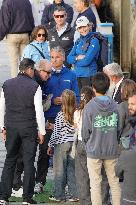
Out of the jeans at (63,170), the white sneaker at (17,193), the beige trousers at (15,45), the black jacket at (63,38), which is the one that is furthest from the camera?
the beige trousers at (15,45)

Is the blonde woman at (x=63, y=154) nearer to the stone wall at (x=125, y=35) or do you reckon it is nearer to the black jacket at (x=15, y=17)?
the black jacket at (x=15, y=17)

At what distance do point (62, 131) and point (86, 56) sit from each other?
2473 mm

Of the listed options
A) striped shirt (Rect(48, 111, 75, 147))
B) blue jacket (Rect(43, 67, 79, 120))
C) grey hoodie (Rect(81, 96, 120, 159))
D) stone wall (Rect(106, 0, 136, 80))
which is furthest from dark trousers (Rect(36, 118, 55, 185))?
stone wall (Rect(106, 0, 136, 80))

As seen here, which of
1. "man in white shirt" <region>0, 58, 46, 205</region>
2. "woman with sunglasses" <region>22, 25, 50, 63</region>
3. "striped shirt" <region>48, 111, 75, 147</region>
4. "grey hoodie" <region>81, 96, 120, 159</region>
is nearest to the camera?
"grey hoodie" <region>81, 96, 120, 159</region>

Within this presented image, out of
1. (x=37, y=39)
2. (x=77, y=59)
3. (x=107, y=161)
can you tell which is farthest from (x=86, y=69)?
(x=107, y=161)

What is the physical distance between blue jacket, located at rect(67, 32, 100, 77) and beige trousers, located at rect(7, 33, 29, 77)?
2.17 m

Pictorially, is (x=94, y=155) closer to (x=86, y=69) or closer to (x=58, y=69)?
(x=58, y=69)

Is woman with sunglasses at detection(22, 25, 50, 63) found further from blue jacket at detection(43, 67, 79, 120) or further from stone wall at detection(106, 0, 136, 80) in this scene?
stone wall at detection(106, 0, 136, 80)

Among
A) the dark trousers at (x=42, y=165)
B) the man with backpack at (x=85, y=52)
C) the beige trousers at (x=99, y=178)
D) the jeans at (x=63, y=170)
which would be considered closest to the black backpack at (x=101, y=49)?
the man with backpack at (x=85, y=52)

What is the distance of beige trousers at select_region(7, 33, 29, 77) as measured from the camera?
15.5 meters

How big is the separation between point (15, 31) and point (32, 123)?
16.5 feet

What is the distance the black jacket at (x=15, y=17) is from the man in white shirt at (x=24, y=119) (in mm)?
4751

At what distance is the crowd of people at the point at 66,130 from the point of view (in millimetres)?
9945

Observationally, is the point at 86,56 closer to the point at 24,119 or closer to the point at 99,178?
the point at 24,119
